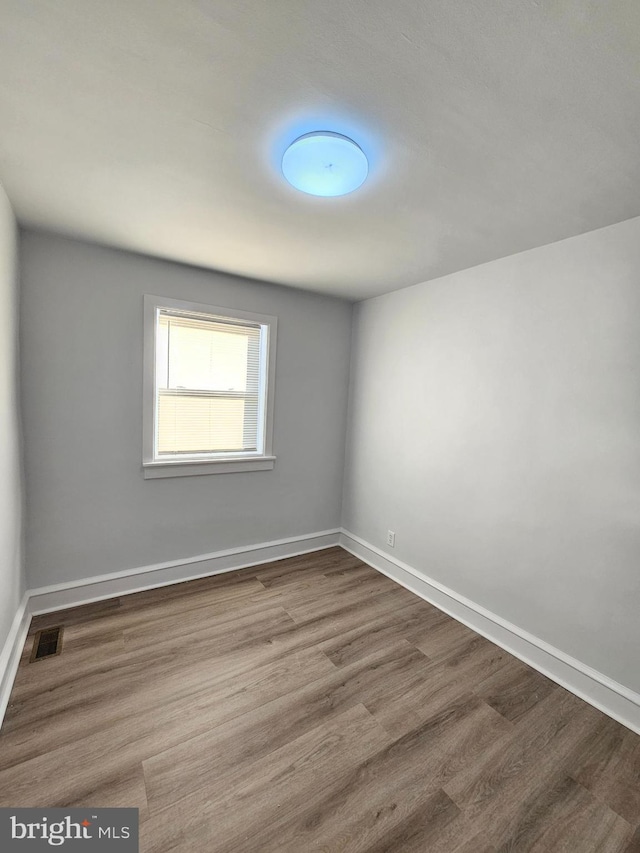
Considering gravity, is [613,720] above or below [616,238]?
below

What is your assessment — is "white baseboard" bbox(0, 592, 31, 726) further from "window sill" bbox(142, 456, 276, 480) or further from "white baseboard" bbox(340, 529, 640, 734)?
"white baseboard" bbox(340, 529, 640, 734)

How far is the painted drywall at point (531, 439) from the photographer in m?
1.85

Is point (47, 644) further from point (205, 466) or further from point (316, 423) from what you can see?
point (316, 423)

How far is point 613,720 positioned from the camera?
181 centimetres

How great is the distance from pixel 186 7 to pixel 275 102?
333 mm

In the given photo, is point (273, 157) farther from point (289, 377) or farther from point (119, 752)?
point (119, 752)

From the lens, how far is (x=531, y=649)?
217 cm

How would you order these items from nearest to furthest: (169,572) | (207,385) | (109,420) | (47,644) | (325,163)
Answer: (325,163) → (47,644) → (109,420) → (169,572) → (207,385)

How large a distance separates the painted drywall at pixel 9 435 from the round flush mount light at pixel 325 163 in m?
1.48

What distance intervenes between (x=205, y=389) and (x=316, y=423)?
3.62 feet

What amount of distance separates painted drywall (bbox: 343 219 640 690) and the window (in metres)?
1.17

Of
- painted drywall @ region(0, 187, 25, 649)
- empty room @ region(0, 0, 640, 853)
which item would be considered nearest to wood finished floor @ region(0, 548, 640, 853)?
empty room @ region(0, 0, 640, 853)

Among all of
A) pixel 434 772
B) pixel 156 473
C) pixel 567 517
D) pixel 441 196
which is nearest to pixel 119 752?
pixel 434 772

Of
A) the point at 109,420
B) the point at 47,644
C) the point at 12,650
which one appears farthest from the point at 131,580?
the point at 109,420
